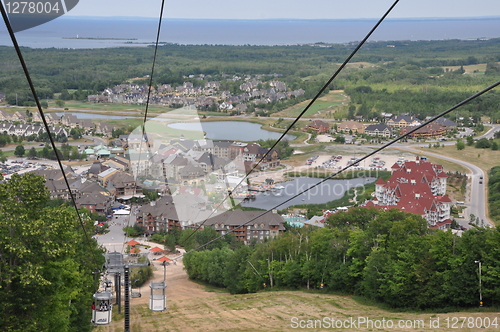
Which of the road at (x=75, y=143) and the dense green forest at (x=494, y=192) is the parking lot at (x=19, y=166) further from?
the dense green forest at (x=494, y=192)

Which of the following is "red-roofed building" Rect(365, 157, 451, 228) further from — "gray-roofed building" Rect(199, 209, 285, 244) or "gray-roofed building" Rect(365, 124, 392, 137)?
"gray-roofed building" Rect(365, 124, 392, 137)

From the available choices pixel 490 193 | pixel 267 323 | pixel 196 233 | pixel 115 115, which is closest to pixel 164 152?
pixel 196 233

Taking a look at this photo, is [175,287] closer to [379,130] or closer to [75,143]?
[75,143]

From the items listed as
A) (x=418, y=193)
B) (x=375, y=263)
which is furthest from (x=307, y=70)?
(x=375, y=263)

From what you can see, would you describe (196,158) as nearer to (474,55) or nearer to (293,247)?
(293,247)

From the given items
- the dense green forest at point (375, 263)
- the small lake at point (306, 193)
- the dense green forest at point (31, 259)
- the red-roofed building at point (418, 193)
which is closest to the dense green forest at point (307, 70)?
the small lake at point (306, 193)

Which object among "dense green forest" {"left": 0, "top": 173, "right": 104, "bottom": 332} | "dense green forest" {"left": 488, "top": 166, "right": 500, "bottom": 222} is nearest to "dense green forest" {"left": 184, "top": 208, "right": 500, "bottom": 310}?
"dense green forest" {"left": 0, "top": 173, "right": 104, "bottom": 332}
